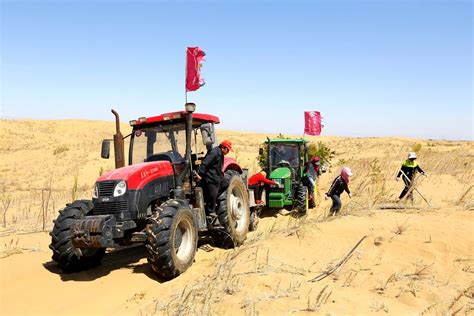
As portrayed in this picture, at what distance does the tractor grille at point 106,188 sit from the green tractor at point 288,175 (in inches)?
204

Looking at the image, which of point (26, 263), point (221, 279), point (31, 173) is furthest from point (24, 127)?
point (221, 279)

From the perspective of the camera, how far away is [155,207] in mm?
5602

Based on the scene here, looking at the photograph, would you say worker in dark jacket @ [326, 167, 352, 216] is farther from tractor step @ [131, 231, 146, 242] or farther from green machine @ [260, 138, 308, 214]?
tractor step @ [131, 231, 146, 242]

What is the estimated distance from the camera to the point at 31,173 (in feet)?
62.4

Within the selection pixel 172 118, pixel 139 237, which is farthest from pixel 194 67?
pixel 139 237

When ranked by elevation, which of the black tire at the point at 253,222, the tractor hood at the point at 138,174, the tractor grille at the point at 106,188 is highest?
the tractor hood at the point at 138,174

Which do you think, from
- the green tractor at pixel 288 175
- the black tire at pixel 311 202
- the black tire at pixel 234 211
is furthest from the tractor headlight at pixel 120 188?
the black tire at pixel 311 202

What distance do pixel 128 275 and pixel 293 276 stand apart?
2.11 m

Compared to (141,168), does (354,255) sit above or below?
below

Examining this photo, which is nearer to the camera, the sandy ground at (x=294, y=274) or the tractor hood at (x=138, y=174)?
the sandy ground at (x=294, y=274)

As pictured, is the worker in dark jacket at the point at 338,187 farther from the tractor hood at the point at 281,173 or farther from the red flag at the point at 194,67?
the red flag at the point at 194,67

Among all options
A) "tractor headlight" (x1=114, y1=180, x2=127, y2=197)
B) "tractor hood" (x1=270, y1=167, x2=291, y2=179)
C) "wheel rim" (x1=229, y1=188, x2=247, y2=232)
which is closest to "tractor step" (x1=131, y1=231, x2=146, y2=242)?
"tractor headlight" (x1=114, y1=180, x2=127, y2=197)

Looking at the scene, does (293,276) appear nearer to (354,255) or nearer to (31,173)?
(354,255)

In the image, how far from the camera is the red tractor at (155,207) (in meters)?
4.78
